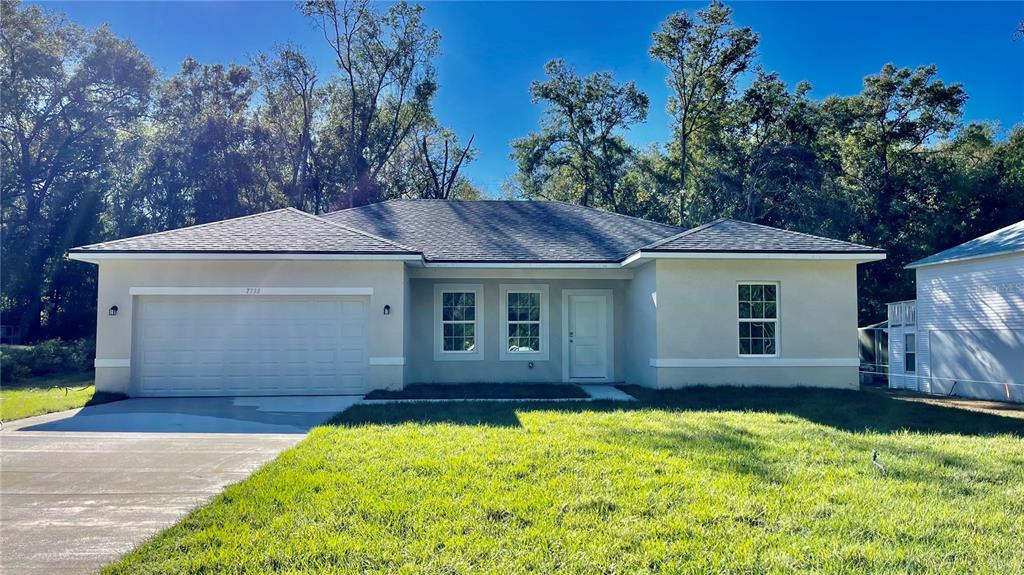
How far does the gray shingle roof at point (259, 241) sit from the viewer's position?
1065cm

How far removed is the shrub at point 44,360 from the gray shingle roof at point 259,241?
21.7ft

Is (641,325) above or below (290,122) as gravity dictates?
below

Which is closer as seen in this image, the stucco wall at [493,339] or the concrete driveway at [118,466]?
the concrete driveway at [118,466]

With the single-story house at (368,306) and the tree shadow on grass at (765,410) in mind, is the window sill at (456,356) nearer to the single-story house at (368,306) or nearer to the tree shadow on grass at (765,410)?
the single-story house at (368,306)

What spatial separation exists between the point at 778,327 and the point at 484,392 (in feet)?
19.2

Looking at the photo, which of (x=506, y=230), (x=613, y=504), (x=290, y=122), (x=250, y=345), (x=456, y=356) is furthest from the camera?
(x=290, y=122)

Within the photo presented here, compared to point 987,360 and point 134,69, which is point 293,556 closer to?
point 987,360

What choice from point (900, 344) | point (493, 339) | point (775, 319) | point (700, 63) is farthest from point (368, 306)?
point (700, 63)

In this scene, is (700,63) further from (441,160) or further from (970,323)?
(970,323)

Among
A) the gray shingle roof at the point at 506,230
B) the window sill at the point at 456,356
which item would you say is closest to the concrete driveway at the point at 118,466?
the window sill at the point at 456,356

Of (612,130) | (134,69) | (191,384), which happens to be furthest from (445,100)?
(191,384)

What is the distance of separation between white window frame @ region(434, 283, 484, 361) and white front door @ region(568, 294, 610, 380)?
78.1 inches

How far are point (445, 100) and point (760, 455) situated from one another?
86.5 feet

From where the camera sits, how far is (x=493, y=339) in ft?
42.5
